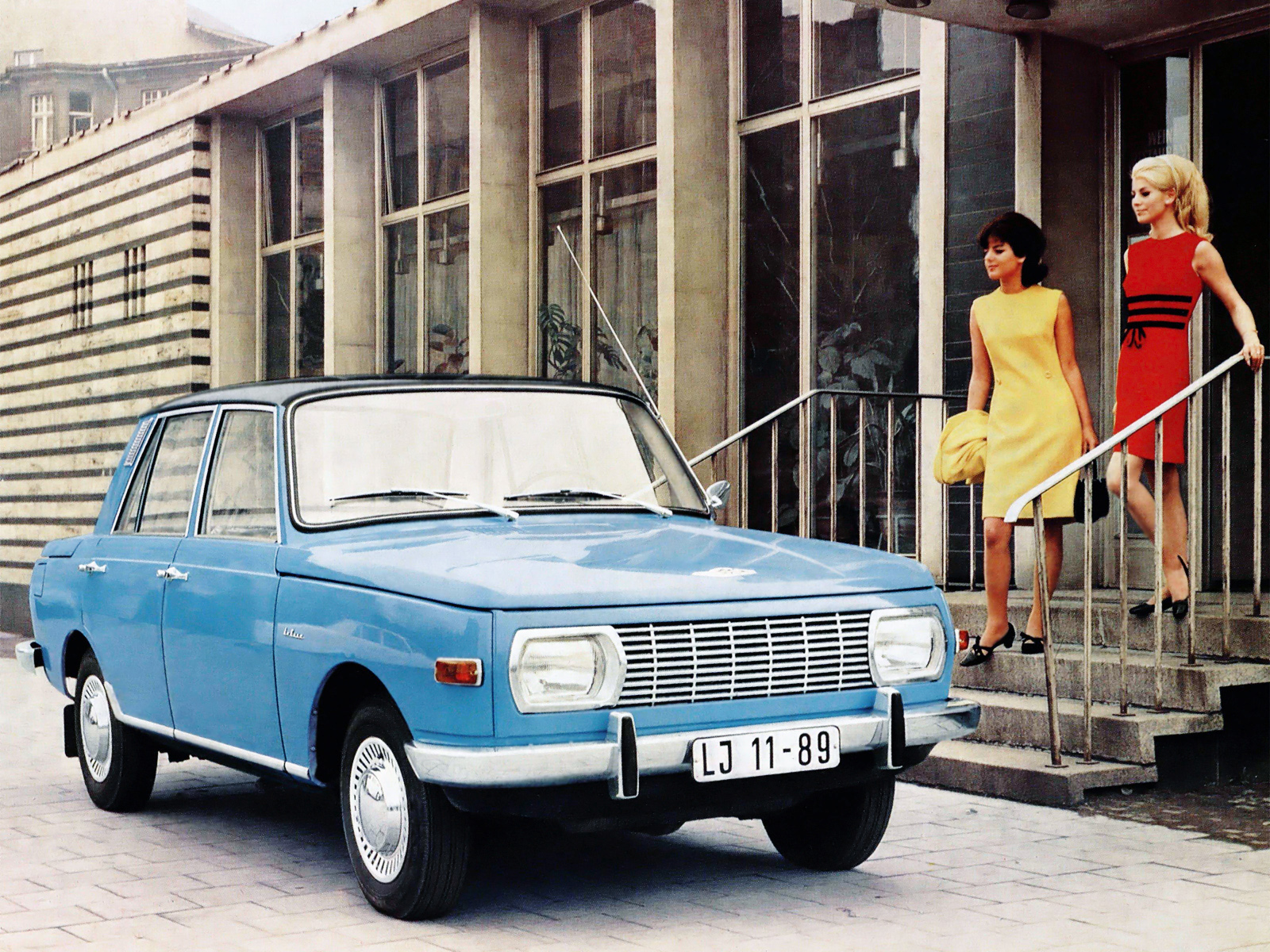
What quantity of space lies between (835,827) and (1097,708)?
2057 mm

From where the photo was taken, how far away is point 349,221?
1708cm

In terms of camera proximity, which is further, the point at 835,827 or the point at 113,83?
the point at 113,83

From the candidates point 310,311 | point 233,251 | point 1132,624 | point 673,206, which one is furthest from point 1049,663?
point 233,251

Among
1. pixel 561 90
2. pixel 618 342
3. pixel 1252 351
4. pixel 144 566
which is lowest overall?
pixel 144 566

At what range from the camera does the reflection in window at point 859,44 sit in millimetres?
11094

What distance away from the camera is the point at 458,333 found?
51.7ft

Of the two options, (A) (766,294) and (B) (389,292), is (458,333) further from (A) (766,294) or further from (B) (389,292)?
(A) (766,294)

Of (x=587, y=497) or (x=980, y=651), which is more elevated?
(x=587, y=497)

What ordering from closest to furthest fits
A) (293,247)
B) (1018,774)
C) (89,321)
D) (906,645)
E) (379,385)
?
(906,645) < (379,385) < (1018,774) < (293,247) < (89,321)

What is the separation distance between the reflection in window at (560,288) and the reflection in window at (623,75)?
63cm

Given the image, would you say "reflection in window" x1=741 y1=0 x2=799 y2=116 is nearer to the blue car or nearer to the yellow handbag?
the yellow handbag

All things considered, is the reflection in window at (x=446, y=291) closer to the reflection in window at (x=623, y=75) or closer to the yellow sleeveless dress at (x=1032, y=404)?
the reflection in window at (x=623, y=75)

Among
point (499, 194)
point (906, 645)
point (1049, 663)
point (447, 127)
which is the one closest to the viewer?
point (906, 645)

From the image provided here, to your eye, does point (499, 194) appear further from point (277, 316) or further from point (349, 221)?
point (277, 316)
